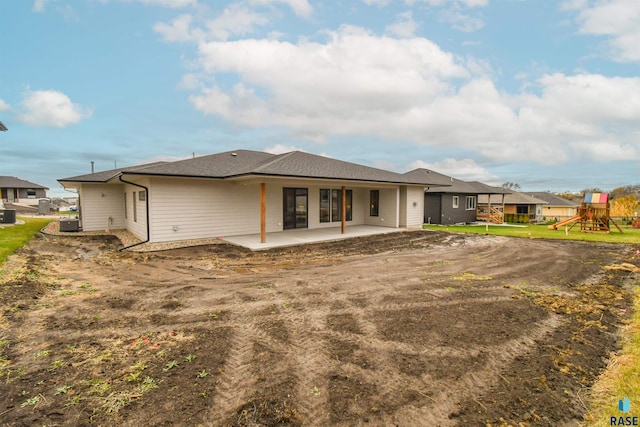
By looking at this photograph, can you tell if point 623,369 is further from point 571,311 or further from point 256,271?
point 256,271

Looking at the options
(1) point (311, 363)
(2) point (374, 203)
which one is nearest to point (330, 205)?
(2) point (374, 203)

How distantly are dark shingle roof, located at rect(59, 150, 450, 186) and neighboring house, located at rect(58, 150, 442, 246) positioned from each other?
0.04 m

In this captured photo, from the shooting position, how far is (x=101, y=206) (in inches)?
600

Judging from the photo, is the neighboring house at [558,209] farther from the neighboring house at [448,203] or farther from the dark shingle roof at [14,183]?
the dark shingle roof at [14,183]

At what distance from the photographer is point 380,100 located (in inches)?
834

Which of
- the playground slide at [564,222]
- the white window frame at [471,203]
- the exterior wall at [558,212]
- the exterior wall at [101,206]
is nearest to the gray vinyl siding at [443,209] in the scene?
the white window frame at [471,203]

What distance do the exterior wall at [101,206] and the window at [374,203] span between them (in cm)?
1401

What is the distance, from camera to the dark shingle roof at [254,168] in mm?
10430

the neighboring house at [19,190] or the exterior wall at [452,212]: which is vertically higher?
the neighboring house at [19,190]

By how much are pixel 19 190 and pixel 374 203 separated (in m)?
49.9

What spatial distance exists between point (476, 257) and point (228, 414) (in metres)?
8.76

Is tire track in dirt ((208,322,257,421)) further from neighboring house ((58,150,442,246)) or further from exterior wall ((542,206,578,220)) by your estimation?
exterior wall ((542,206,578,220))

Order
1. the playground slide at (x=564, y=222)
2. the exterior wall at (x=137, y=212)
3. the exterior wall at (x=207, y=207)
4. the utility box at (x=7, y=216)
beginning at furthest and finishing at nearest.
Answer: the playground slide at (x=564, y=222)
the utility box at (x=7, y=216)
the exterior wall at (x=137, y=212)
the exterior wall at (x=207, y=207)

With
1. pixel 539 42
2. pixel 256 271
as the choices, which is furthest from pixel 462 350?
pixel 539 42
